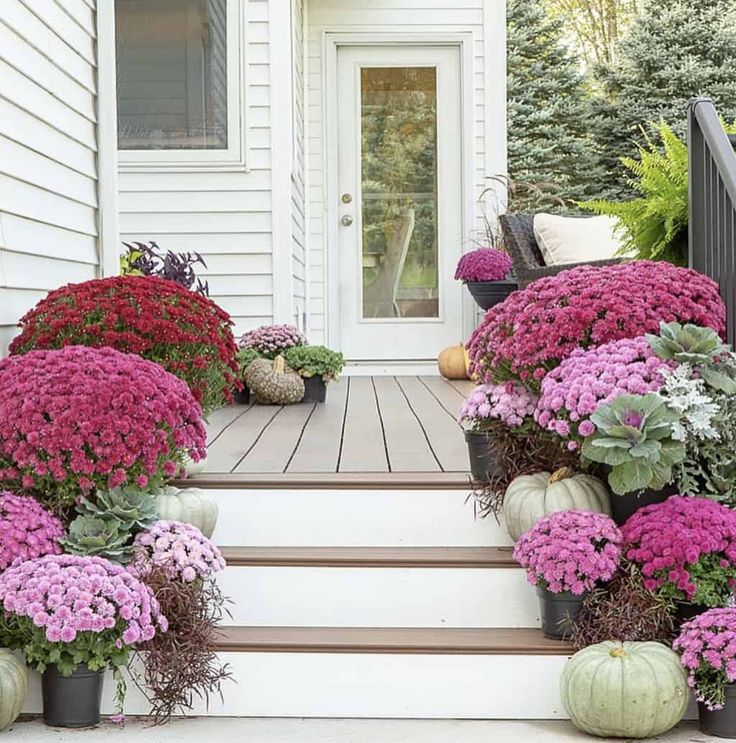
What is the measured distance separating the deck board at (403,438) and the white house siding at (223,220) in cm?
90

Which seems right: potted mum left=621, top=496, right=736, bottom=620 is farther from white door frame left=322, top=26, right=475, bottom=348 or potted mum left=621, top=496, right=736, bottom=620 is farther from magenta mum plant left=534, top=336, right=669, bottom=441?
white door frame left=322, top=26, right=475, bottom=348

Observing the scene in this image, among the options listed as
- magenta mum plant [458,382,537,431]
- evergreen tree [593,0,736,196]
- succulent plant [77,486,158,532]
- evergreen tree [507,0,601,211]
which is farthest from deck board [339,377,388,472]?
evergreen tree [593,0,736,196]

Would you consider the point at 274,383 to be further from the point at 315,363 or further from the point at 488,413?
the point at 488,413

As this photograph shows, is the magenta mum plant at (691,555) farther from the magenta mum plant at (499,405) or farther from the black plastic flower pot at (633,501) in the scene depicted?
the magenta mum plant at (499,405)

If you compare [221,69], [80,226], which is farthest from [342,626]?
[221,69]

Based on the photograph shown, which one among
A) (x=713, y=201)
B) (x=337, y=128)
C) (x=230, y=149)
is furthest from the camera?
(x=337, y=128)

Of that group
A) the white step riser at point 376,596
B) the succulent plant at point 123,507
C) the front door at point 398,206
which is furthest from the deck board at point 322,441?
the front door at point 398,206

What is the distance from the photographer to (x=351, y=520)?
3363 millimetres

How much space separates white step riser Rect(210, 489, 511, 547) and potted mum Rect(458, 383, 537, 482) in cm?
11

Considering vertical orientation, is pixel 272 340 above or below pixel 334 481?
above

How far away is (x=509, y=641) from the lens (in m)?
2.90

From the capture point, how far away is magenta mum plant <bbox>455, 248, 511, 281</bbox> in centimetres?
705

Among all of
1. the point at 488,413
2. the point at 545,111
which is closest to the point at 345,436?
the point at 488,413

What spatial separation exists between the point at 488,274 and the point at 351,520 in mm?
3893
